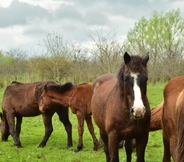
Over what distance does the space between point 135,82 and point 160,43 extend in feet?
96.8

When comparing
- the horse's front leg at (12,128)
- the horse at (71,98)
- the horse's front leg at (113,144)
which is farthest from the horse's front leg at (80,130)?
the horse's front leg at (113,144)

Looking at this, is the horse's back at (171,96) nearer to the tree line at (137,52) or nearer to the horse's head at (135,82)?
the horse's head at (135,82)

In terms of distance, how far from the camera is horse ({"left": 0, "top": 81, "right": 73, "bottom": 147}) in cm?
860

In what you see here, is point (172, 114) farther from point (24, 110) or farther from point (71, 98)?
point (24, 110)

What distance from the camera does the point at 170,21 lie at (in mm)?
34188

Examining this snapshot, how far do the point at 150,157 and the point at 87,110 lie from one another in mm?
2095

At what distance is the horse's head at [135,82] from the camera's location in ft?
12.7

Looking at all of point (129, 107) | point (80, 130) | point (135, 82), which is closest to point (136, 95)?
point (135, 82)

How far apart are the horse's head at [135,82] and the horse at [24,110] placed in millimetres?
4567

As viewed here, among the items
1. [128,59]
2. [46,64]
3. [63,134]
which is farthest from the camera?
[46,64]

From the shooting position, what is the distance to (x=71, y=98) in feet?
27.0

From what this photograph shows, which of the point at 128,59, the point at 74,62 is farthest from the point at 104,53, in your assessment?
the point at 128,59

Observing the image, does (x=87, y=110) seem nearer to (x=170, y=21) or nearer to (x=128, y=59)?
(x=128, y=59)

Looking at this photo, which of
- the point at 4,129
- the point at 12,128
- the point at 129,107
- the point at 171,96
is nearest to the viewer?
the point at 171,96
